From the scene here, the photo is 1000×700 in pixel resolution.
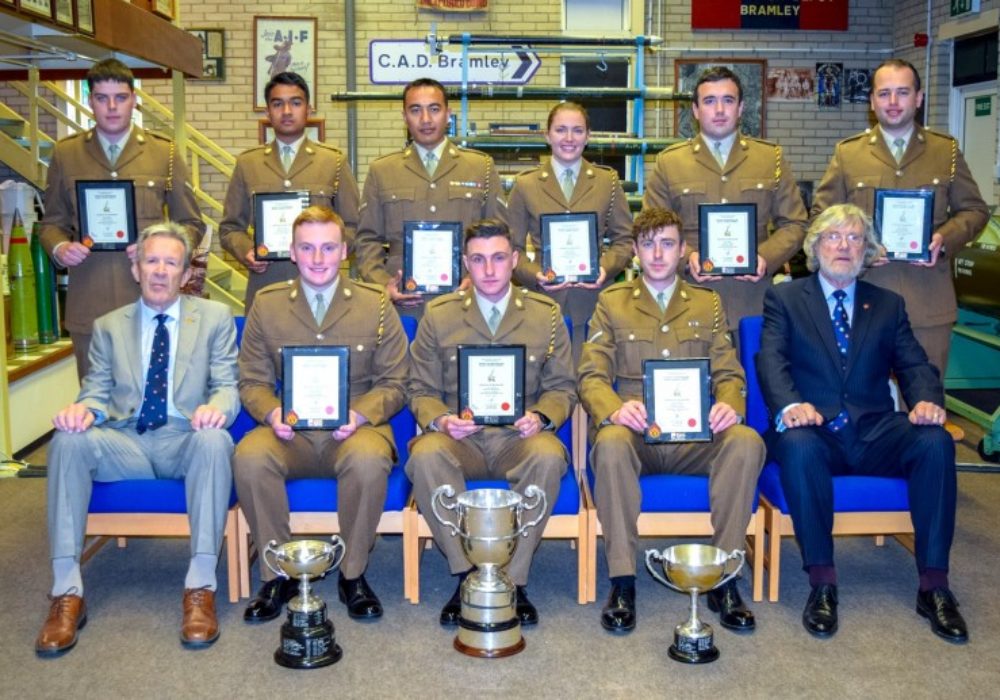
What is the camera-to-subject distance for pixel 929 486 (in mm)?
3754

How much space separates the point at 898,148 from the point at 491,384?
2180mm

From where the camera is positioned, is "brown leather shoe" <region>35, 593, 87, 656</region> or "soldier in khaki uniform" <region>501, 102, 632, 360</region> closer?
"brown leather shoe" <region>35, 593, 87, 656</region>

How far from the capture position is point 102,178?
492cm

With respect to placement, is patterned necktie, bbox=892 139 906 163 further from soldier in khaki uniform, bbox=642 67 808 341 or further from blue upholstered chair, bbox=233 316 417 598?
blue upholstered chair, bbox=233 316 417 598

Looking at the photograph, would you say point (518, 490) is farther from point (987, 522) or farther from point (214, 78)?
point (214, 78)

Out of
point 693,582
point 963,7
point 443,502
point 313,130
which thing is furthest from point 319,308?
point 963,7

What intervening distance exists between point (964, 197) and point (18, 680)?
404cm

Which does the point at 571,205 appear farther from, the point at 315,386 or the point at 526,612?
the point at 526,612

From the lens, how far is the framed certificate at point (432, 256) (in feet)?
15.2

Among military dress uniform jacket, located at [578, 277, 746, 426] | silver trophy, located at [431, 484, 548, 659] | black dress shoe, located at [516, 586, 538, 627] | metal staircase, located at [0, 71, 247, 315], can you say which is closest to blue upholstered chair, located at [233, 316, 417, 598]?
silver trophy, located at [431, 484, 548, 659]

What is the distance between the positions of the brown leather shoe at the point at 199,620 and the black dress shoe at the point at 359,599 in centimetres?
43

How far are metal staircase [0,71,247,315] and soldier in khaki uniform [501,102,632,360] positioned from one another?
2467 millimetres

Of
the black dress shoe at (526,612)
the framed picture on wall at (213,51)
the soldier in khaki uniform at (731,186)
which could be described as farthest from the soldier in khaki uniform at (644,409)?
the framed picture on wall at (213,51)

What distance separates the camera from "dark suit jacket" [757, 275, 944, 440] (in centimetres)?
402
